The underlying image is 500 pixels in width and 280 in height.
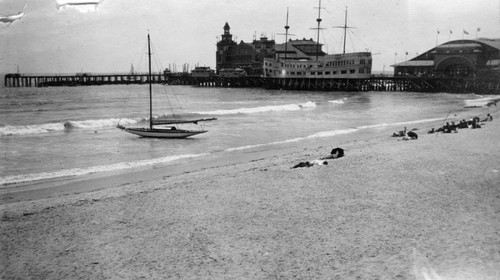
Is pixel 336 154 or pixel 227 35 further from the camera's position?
pixel 227 35

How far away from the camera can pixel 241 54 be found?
10725cm

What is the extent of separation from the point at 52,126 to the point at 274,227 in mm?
25667

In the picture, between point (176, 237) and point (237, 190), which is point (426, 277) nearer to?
point (176, 237)

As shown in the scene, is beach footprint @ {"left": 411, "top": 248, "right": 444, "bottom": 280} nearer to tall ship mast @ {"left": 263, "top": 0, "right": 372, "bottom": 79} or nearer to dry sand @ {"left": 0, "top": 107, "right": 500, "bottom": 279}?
dry sand @ {"left": 0, "top": 107, "right": 500, "bottom": 279}

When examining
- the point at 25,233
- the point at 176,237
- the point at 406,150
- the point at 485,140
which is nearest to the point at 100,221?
the point at 25,233

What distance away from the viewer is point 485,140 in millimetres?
16859

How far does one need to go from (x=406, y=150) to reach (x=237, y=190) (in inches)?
306

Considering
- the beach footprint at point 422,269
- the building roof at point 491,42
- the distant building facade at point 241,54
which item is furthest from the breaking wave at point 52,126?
the distant building facade at point 241,54

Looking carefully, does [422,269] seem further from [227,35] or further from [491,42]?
[227,35]

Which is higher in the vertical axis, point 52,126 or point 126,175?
point 52,126

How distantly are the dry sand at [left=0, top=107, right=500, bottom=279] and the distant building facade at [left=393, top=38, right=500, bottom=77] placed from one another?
65.1 meters

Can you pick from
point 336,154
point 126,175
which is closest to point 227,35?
point 336,154

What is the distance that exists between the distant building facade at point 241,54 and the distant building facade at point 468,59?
40076 mm

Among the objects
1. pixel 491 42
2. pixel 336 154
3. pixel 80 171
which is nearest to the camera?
pixel 80 171
